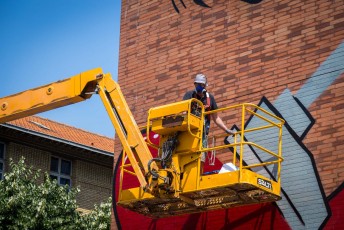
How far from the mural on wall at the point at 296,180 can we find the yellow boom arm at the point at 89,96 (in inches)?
99.9

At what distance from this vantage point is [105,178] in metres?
38.6

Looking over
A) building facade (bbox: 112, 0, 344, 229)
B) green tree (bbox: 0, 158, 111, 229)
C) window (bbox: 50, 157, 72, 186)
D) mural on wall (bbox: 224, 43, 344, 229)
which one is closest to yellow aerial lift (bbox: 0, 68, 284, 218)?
mural on wall (bbox: 224, 43, 344, 229)

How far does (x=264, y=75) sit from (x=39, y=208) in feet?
36.8

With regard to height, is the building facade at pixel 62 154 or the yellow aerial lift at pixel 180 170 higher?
the building facade at pixel 62 154

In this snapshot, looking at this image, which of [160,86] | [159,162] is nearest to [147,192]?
[159,162]

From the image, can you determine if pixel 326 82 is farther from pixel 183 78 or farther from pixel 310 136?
pixel 183 78

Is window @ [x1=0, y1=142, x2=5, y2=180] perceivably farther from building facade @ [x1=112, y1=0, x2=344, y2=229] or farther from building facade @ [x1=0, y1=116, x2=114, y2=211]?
building facade @ [x1=112, y1=0, x2=344, y2=229]

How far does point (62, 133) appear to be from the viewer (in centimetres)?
3841

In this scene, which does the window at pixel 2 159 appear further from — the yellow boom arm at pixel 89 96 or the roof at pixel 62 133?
the yellow boom arm at pixel 89 96

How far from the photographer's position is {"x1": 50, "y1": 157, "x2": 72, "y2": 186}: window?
36844 millimetres

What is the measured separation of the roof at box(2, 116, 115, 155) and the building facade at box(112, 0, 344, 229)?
1685 cm

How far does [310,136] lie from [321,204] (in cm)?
140

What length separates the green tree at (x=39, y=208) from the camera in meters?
25.2

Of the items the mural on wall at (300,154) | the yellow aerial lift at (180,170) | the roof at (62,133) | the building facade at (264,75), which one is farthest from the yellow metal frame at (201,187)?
the roof at (62,133)
